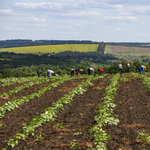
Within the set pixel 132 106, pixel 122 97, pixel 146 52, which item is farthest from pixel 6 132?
pixel 146 52

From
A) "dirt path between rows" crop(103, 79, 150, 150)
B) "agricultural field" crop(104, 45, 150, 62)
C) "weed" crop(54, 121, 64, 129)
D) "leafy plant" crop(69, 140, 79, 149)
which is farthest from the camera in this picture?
"agricultural field" crop(104, 45, 150, 62)

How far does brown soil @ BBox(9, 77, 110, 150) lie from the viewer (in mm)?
7289

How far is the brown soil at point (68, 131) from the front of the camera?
7.29 metres

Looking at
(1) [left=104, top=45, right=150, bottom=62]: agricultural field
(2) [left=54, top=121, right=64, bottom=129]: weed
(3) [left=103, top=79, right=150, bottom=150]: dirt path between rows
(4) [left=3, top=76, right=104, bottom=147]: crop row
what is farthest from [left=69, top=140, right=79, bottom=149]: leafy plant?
(1) [left=104, top=45, right=150, bottom=62]: agricultural field

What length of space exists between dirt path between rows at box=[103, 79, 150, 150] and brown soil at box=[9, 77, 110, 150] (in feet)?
2.74

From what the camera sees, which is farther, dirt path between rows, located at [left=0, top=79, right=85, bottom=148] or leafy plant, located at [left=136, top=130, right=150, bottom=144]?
dirt path between rows, located at [left=0, top=79, right=85, bottom=148]

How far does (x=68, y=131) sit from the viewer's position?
28.6 feet

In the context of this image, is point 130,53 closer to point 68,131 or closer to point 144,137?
point 68,131

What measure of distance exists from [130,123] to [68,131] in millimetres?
2493

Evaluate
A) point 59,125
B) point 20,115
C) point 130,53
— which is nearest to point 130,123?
point 59,125

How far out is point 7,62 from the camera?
142 metres

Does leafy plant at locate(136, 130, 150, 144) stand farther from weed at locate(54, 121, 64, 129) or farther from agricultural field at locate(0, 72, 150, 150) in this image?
weed at locate(54, 121, 64, 129)

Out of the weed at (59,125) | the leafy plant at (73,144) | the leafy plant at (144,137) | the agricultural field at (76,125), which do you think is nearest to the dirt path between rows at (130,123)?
the agricultural field at (76,125)

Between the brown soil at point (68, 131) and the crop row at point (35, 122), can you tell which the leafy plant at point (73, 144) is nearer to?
the brown soil at point (68, 131)
